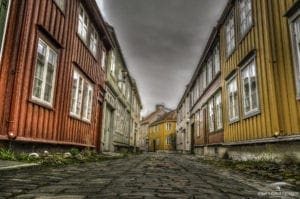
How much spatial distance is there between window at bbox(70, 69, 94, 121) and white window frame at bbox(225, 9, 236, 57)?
6.10 meters

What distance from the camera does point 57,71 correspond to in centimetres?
808

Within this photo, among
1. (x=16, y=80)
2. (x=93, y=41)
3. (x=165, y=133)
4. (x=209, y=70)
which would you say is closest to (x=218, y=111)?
(x=209, y=70)

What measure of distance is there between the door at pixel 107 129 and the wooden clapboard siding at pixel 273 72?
8625mm

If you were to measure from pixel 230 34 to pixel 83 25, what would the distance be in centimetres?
611

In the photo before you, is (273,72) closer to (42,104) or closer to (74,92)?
(42,104)

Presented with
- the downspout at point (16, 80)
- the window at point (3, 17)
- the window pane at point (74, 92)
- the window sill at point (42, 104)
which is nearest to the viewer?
the window at point (3, 17)

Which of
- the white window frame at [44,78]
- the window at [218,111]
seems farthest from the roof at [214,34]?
the white window frame at [44,78]

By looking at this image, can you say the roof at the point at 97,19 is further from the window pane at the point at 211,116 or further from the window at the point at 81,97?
the window pane at the point at 211,116

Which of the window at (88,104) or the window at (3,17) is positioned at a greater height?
the window at (3,17)

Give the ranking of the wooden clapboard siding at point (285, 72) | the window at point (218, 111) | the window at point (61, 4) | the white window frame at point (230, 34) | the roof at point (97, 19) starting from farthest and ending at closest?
1. the window at point (218, 111)
2. the white window frame at point (230, 34)
3. the roof at point (97, 19)
4. the window at point (61, 4)
5. the wooden clapboard siding at point (285, 72)

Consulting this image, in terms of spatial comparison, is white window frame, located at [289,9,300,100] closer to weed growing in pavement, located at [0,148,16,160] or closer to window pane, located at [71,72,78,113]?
weed growing in pavement, located at [0,148,16,160]

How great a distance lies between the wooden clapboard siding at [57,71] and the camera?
19.4 ft

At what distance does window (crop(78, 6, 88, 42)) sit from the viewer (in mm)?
10188

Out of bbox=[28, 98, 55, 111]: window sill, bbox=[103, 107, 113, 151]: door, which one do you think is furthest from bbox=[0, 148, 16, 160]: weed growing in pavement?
bbox=[103, 107, 113, 151]: door
